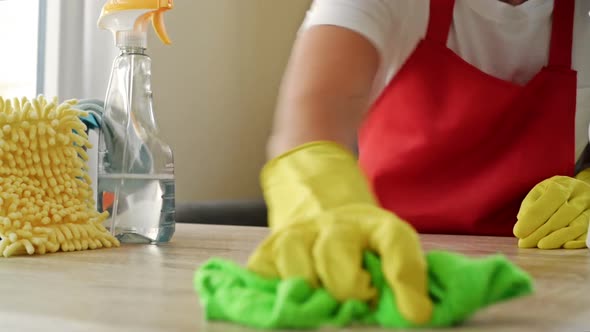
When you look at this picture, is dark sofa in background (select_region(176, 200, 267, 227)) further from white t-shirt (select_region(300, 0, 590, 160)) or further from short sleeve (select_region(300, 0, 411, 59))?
short sleeve (select_region(300, 0, 411, 59))

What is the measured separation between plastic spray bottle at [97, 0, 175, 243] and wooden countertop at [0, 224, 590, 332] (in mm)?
48

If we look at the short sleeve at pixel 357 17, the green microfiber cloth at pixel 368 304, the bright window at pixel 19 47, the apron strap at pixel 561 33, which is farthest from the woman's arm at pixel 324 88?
the bright window at pixel 19 47

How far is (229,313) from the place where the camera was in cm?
42

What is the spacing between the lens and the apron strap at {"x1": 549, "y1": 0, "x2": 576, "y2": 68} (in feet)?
3.70

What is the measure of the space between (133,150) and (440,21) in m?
0.47

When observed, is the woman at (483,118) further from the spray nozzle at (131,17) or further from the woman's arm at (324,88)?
the spray nozzle at (131,17)

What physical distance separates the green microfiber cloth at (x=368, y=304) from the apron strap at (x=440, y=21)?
0.71 m

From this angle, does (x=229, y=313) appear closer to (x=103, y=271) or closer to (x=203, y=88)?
(x=103, y=271)

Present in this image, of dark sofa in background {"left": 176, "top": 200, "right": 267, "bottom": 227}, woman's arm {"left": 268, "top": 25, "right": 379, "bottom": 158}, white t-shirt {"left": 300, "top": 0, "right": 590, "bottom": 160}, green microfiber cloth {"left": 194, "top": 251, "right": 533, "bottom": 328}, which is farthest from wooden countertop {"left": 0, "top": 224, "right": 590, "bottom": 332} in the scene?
dark sofa in background {"left": 176, "top": 200, "right": 267, "bottom": 227}

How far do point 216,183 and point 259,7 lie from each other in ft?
1.67

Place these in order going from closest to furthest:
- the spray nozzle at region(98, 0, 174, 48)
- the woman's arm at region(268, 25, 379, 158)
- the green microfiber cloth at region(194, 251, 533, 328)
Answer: the green microfiber cloth at region(194, 251, 533, 328)
the woman's arm at region(268, 25, 379, 158)
the spray nozzle at region(98, 0, 174, 48)

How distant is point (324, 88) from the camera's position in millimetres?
710

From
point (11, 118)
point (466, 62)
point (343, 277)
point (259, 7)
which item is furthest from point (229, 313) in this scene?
point (259, 7)

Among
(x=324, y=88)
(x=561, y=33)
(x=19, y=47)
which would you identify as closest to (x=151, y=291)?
(x=324, y=88)
